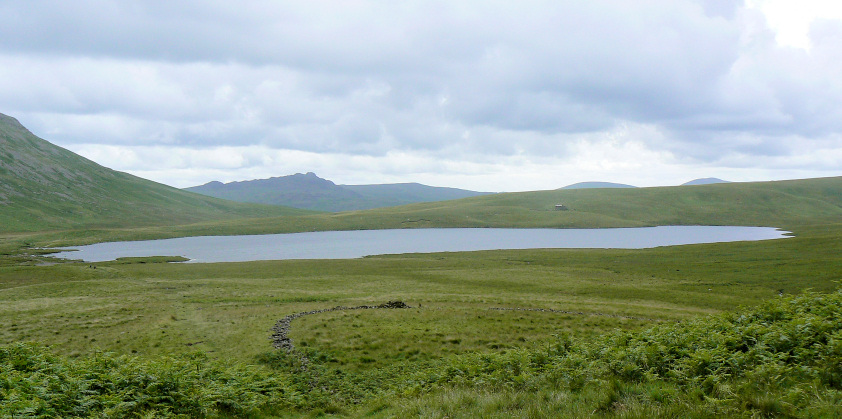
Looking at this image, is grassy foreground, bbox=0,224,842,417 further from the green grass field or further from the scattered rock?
the scattered rock

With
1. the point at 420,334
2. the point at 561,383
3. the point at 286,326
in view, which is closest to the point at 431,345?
the point at 420,334

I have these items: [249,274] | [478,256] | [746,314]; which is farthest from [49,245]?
[746,314]

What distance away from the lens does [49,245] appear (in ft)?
387

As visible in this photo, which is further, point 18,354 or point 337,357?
point 337,357

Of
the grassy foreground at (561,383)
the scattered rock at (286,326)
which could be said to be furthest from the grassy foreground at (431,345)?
the scattered rock at (286,326)

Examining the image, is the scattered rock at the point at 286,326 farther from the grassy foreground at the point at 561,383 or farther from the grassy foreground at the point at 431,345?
the grassy foreground at the point at 561,383

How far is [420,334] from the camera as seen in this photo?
26.3 m

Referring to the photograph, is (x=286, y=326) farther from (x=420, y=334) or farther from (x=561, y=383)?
(x=561, y=383)

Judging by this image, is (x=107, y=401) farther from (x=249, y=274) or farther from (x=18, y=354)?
(x=249, y=274)

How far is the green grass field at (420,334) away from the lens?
9.97 meters

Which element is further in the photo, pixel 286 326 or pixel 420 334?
pixel 286 326

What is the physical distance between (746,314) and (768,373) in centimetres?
727

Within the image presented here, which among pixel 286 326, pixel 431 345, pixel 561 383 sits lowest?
pixel 431 345

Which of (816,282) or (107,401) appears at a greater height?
(107,401)
